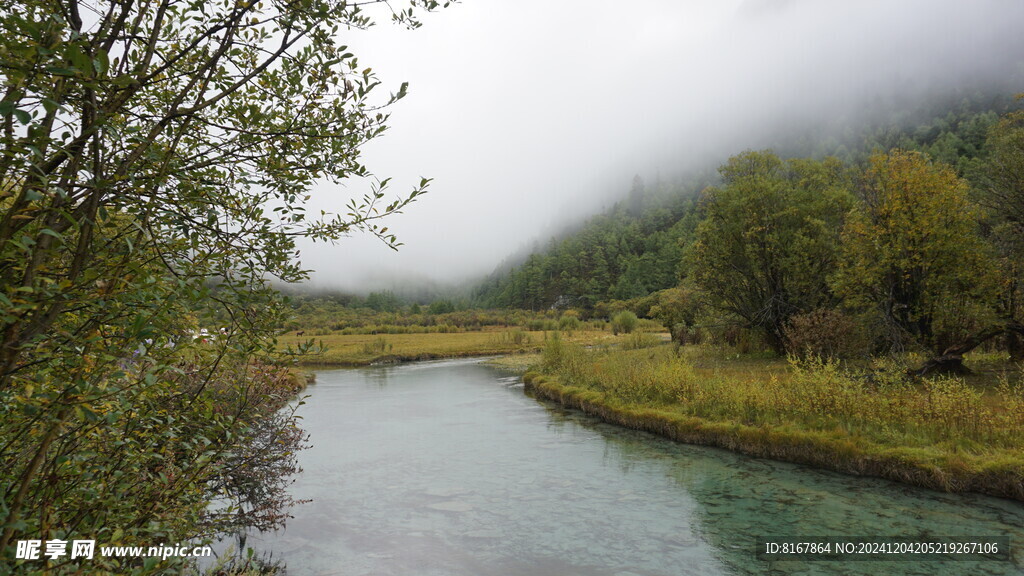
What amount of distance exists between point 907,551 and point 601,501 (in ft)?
16.0

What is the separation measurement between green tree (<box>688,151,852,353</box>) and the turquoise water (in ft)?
46.5

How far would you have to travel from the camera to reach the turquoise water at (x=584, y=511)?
7.52 meters

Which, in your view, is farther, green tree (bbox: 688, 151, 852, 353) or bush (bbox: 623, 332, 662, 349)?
bush (bbox: 623, 332, 662, 349)

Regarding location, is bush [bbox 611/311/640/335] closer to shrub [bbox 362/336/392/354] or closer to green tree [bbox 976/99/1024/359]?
shrub [bbox 362/336/392/354]

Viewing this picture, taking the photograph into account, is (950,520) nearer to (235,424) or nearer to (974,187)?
(235,424)

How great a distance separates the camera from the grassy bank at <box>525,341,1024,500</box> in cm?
953

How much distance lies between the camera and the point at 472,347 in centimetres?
4812

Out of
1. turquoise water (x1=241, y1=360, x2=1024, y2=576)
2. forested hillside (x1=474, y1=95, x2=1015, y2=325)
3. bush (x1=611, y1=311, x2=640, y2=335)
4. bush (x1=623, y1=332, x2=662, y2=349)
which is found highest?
forested hillside (x1=474, y1=95, x2=1015, y2=325)

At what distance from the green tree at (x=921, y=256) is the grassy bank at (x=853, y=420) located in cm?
340

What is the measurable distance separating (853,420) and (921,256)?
864 centimetres

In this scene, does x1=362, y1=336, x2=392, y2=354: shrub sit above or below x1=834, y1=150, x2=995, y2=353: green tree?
below

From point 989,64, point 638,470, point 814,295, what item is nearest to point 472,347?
point 814,295

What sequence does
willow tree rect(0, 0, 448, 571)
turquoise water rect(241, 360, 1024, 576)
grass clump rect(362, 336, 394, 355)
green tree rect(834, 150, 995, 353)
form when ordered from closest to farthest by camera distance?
willow tree rect(0, 0, 448, 571), turquoise water rect(241, 360, 1024, 576), green tree rect(834, 150, 995, 353), grass clump rect(362, 336, 394, 355)

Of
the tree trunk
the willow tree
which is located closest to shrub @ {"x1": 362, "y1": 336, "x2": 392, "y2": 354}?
the tree trunk
